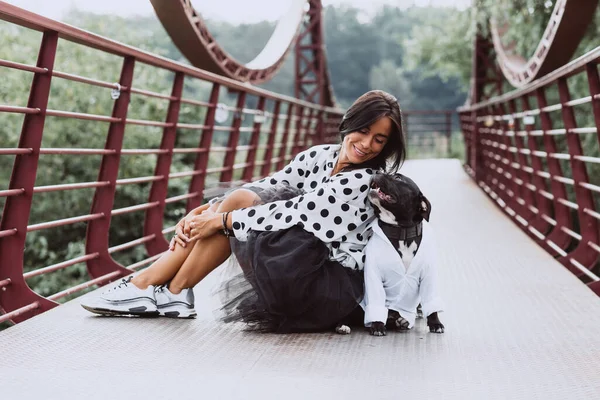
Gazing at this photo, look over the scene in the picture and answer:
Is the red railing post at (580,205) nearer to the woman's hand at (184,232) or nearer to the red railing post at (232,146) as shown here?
the woman's hand at (184,232)

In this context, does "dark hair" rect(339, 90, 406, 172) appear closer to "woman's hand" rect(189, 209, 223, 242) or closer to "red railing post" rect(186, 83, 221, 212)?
"woman's hand" rect(189, 209, 223, 242)

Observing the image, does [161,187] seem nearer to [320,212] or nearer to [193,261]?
[193,261]

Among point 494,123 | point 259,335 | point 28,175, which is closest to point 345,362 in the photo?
point 259,335

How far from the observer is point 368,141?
9.54 ft

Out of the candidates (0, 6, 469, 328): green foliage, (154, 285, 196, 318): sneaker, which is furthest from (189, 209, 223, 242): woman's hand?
(0, 6, 469, 328): green foliage

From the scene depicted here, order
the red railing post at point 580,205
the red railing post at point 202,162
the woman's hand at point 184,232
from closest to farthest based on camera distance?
the woman's hand at point 184,232, the red railing post at point 580,205, the red railing post at point 202,162

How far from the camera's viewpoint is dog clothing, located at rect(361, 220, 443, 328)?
2.90m

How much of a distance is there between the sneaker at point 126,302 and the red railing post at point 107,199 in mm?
796

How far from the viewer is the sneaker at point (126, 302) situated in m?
3.06

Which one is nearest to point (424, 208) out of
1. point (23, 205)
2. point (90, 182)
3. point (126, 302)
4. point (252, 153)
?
point (126, 302)

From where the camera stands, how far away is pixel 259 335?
287 cm

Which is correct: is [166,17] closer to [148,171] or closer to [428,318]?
[428,318]

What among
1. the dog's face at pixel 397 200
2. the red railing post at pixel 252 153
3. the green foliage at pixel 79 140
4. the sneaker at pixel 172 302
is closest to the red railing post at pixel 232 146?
the red railing post at pixel 252 153

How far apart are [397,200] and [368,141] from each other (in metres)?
0.22
